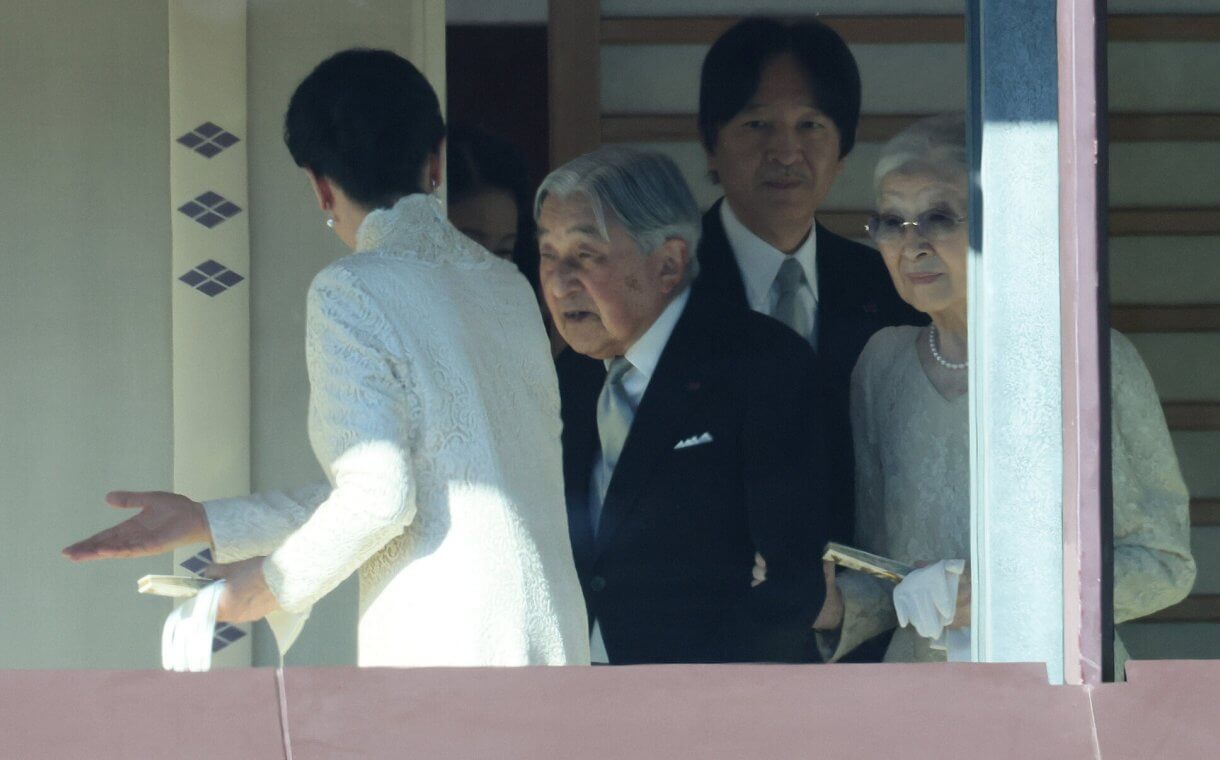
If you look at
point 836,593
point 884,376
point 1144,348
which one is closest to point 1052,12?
point 884,376

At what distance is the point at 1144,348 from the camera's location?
4.80 meters

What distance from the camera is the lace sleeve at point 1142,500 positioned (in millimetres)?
3525

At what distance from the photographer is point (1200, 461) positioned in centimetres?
484

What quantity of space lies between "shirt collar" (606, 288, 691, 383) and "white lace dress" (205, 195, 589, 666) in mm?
311

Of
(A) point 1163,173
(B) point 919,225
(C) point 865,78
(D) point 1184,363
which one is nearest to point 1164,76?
(A) point 1163,173

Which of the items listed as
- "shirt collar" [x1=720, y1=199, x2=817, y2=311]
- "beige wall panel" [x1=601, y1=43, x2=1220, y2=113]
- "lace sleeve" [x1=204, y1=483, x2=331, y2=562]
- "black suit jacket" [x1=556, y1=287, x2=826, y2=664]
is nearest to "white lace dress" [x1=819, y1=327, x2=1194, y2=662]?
"black suit jacket" [x1=556, y1=287, x2=826, y2=664]

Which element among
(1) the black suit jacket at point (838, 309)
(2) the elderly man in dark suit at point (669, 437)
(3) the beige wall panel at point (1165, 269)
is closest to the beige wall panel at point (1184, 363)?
(3) the beige wall panel at point (1165, 269)

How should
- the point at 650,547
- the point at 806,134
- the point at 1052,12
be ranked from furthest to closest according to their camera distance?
the point at 806,134 < the point at 650,547 < the point at 1052,12

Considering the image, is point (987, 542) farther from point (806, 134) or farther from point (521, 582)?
point (806, 134)

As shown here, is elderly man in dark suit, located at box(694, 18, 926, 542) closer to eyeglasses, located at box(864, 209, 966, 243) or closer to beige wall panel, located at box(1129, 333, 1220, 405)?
eyeglasses, located at box(864, 209, 966, 243)

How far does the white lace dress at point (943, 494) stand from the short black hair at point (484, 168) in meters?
0.80

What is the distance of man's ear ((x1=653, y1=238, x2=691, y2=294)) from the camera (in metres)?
3.73

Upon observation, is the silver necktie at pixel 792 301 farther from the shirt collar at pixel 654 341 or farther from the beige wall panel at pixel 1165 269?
the beige wall panel at pixel 1165 269

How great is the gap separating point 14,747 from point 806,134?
1.81 metres
